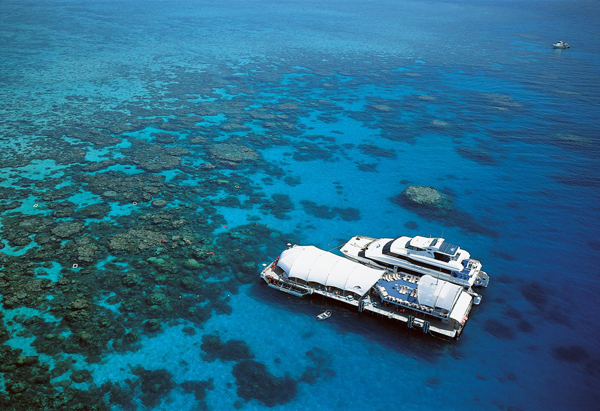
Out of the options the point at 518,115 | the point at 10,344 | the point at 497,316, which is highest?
the point at 518,115

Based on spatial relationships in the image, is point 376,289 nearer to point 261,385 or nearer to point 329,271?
point 329,271

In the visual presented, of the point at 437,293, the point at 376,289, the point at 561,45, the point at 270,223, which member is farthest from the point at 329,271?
the point at 561,45

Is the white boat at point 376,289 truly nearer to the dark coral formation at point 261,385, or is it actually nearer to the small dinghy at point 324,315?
the small dinghy at point 324,315

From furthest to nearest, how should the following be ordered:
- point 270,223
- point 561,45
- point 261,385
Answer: point 561,45, point 270,223, point 261,385

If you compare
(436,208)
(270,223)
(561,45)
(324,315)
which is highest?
(561,45)

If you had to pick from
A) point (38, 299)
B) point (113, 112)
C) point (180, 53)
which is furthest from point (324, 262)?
point (180, 53)

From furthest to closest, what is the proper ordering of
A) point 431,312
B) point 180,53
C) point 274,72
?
point 180,53
point 274,72
point 431,312

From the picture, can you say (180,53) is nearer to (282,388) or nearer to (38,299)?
(38,299)
